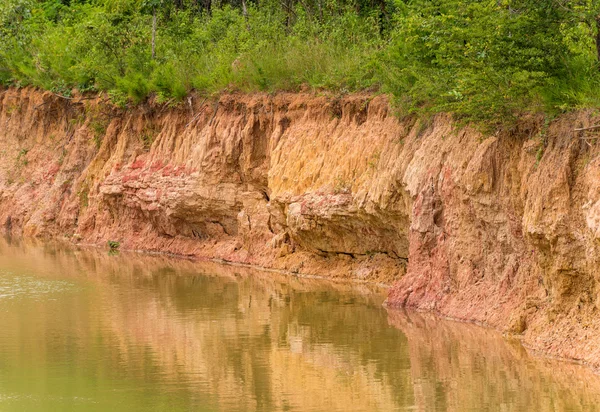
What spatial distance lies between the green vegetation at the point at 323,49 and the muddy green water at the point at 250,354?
4062 mm

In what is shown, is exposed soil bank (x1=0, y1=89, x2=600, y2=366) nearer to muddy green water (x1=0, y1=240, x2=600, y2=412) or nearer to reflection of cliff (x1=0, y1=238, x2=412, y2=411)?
muddy green water (x1=0, y1=240, x2=600, y2=412)

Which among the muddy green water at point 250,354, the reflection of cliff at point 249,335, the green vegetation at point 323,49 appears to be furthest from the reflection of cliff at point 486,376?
the green vegetation at point 323,49

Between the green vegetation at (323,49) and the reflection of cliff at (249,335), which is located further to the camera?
the green vegetation at (323,49)

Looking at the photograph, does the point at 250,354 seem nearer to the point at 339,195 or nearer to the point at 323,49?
the point at 339,195

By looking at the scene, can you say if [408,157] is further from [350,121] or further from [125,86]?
[125,86]

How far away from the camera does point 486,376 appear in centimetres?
1780

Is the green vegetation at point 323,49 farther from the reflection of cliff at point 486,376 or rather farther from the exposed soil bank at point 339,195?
the reflection of cliff at point 486,376

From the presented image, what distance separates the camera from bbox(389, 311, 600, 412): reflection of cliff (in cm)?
1611

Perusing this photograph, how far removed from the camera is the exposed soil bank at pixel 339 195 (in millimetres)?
18953

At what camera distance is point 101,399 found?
1655 cm

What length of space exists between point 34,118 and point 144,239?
10.5 meters

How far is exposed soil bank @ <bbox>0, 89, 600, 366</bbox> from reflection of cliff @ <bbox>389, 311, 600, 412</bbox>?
443 mm

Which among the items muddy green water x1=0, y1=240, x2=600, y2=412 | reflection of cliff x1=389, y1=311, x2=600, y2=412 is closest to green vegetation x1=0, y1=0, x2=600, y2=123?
reflection of cliff x1=389, y1=311, x2=600, y2=412

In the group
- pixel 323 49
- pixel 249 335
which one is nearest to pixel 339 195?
pixel 323 49
